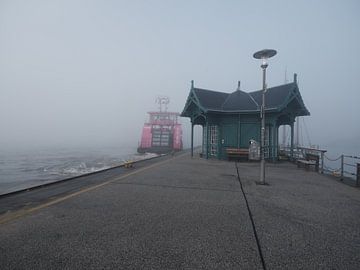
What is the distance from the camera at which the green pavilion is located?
15383mm

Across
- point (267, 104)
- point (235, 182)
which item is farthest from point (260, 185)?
point (267, 104)

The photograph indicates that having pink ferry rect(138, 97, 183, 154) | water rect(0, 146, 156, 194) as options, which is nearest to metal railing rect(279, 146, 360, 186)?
water rect(0, 146, 156, 194)

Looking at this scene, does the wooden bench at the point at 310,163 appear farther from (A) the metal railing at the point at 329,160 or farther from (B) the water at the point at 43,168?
(B) the water at the point at 43,168

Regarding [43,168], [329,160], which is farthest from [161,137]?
[329,160]

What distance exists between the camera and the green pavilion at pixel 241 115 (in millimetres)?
15383

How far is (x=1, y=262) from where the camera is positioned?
2.86m

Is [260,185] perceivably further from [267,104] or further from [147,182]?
[267,104]

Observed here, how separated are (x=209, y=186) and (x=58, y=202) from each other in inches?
185

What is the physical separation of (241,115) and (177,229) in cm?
1398

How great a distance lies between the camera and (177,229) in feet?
13.0

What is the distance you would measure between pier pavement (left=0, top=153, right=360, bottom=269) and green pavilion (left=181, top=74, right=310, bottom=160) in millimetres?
9313

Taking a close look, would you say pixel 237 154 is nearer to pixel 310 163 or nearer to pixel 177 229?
pixel 310 163

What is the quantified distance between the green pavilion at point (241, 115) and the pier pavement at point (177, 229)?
30.6ft

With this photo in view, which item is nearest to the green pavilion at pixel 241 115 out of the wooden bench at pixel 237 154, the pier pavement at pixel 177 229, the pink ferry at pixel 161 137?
the wooden bench at pixel 237 154
